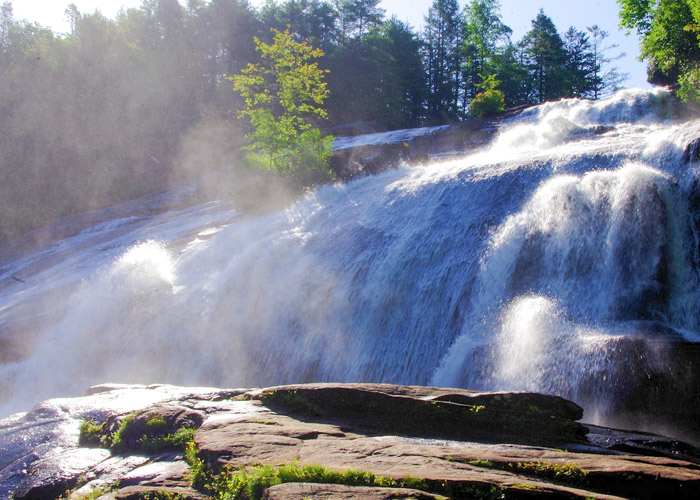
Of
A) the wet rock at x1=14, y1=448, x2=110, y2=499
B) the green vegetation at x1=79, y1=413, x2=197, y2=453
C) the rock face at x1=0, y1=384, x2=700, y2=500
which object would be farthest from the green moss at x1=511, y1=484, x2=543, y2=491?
the wet rock at x1=14, y1=448, x2=110, y2=499

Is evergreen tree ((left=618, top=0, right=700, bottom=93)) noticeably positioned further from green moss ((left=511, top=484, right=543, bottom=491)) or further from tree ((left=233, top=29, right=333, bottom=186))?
green moss ((left=511, top=484, right=543, bottom=491))

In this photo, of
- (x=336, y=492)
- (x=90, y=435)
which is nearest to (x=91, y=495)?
(x=90, y=435)

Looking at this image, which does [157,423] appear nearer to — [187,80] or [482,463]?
[482,463]

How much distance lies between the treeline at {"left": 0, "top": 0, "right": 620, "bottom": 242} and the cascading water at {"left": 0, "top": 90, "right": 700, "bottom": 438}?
20.3 meters

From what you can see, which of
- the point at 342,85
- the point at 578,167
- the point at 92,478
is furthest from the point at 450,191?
the point at 342,85

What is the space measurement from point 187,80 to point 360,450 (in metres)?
43.8

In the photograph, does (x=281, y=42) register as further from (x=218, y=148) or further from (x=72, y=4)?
(x=72, y=4)

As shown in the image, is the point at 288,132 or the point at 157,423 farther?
the point at 288,132

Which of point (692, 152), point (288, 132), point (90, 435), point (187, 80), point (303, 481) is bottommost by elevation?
point (90, 435)

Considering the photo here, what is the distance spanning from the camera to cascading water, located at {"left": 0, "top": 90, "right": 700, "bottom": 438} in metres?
7.84

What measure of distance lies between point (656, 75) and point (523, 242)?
2112 cm

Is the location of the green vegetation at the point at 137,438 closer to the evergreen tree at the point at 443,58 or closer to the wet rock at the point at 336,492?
the wet rock at the point at 336,492

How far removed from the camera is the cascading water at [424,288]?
7.84 meters

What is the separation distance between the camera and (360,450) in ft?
13.7
